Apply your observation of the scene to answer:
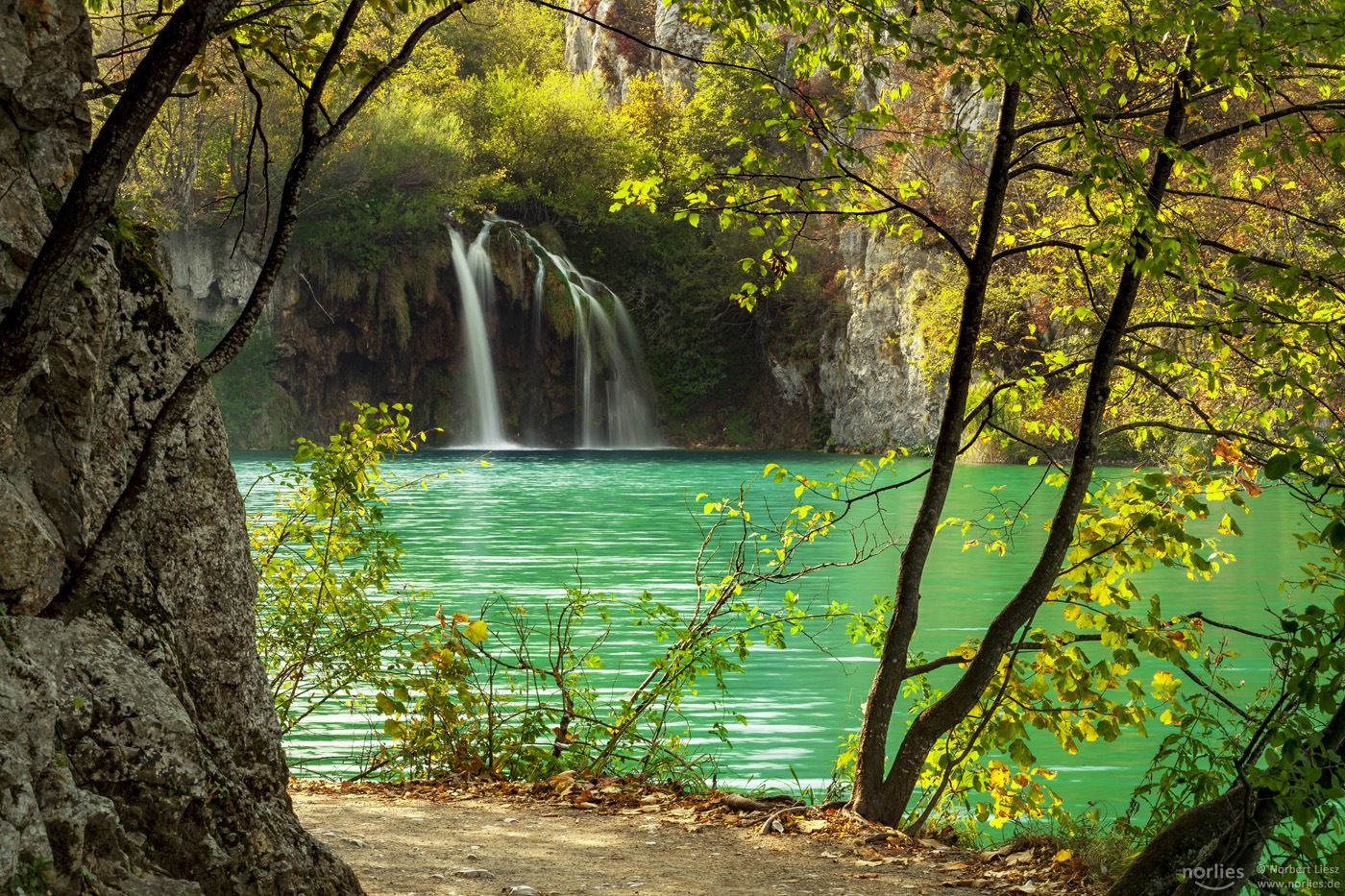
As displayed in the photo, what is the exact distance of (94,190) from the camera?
192cm

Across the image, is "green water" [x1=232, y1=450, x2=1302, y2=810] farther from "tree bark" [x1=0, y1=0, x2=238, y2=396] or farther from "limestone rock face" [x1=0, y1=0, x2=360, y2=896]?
"tree bark" [x1=0, y1=0, x2=238, y2=396]

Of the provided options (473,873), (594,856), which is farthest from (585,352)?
(473,873)

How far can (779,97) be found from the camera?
432 cm

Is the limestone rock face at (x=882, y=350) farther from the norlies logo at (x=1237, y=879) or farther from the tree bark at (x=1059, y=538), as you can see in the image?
the norlies logo at (x=1237, y=879)

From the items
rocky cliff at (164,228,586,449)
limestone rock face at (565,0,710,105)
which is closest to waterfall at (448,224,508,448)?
rocky cliff at (164,228,586,449)

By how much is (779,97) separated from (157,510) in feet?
9.13

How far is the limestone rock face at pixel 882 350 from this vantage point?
36500 mm

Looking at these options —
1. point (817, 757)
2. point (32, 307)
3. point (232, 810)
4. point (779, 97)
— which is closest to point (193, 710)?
point (232, 810)

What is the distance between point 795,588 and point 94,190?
37.7 feet

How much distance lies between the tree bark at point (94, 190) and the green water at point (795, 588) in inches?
173

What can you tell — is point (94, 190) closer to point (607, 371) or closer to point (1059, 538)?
point (1059, 538)

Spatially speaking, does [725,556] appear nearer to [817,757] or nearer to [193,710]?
[817,757]

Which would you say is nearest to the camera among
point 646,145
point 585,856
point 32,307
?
point 32,307

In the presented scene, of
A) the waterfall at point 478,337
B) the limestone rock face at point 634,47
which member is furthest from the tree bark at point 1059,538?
the limestone rock face at point 634,47
